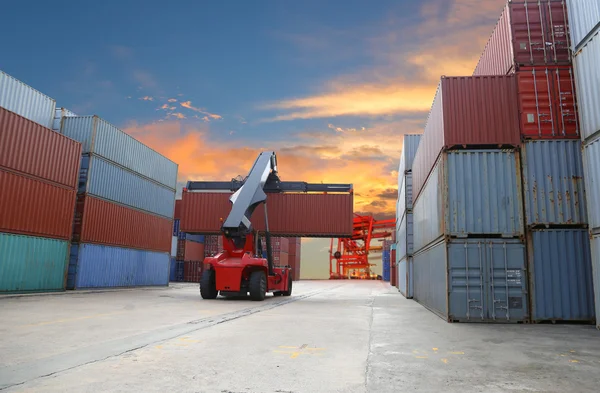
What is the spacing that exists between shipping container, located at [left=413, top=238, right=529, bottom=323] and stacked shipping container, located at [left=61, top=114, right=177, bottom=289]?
18.8 meters

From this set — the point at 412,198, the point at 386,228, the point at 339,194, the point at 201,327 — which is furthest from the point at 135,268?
the point at 386,228

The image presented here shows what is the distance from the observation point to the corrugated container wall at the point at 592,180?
970cm

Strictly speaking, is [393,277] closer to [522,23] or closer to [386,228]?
[386,228]

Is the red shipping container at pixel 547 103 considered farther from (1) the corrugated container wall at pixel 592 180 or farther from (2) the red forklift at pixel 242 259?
(2) the red forklift at pixel 242 259

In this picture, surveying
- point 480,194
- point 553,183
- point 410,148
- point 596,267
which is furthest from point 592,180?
point 410,148

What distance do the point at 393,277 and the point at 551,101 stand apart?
30.8 metres

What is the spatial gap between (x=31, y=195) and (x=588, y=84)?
20799 millimetres

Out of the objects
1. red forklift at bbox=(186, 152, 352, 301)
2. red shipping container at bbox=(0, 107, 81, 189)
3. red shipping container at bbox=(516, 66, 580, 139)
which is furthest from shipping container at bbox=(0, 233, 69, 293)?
red shipping container at bbox=(516, 66, 580, 139)

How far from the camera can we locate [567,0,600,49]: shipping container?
986 centimetres

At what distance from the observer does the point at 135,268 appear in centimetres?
2661

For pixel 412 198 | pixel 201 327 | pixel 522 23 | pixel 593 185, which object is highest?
pixel 522 23

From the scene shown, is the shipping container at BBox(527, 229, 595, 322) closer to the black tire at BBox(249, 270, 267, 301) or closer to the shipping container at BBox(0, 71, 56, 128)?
the black tire at BBox(249, 270, 267, 301)

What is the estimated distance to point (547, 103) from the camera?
11469 millimetres

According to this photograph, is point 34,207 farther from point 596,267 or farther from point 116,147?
point 596,267
